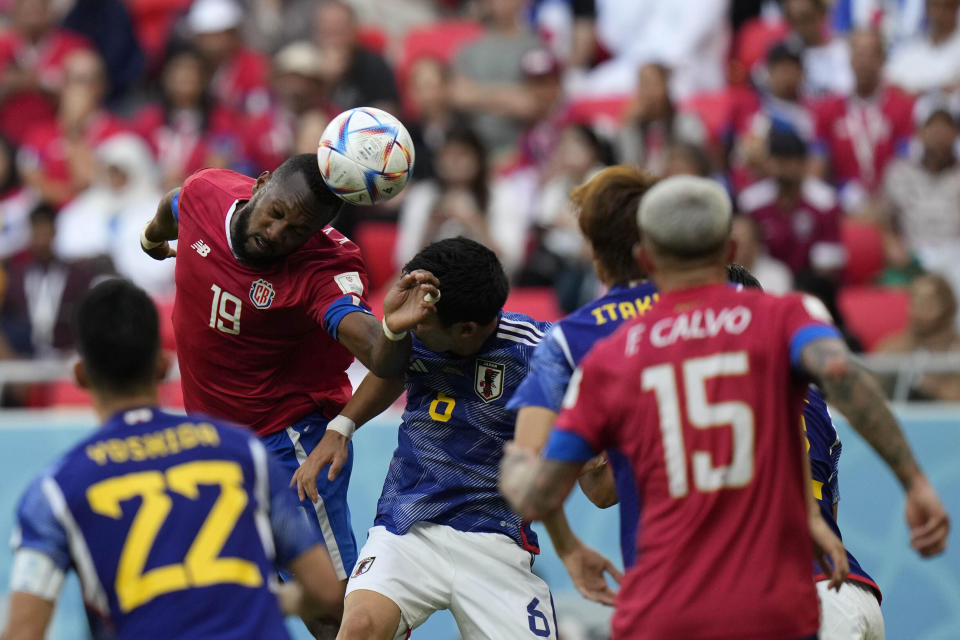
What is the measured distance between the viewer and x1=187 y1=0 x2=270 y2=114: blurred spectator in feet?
48.3

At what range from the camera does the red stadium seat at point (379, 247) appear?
40.4ft

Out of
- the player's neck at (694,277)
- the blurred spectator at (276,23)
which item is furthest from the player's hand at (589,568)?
the blurred spectator at (276,23)

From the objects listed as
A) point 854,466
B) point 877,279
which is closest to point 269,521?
point 854,466

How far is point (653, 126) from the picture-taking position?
1195 centimetres

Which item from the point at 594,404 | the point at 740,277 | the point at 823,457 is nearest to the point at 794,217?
the point at 740,277

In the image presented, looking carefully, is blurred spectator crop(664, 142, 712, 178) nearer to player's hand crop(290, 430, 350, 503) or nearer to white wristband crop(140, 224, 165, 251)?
white wristband crop(140, 224, 165, 251)

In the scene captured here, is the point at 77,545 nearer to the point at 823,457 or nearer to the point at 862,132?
the point at 823,457

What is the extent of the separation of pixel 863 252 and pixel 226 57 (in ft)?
23.2

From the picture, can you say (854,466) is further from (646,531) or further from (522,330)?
(646,531)

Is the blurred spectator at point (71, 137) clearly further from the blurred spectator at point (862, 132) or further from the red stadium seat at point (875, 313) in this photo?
the red stadium seat at point (875, 313)

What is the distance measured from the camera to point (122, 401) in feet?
13.7

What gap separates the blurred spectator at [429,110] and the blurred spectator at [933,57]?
4.23 meters

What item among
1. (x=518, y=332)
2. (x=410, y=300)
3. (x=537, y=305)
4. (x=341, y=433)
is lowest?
(x=537, y=305)

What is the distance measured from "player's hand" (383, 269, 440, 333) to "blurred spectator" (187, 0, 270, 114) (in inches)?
371
